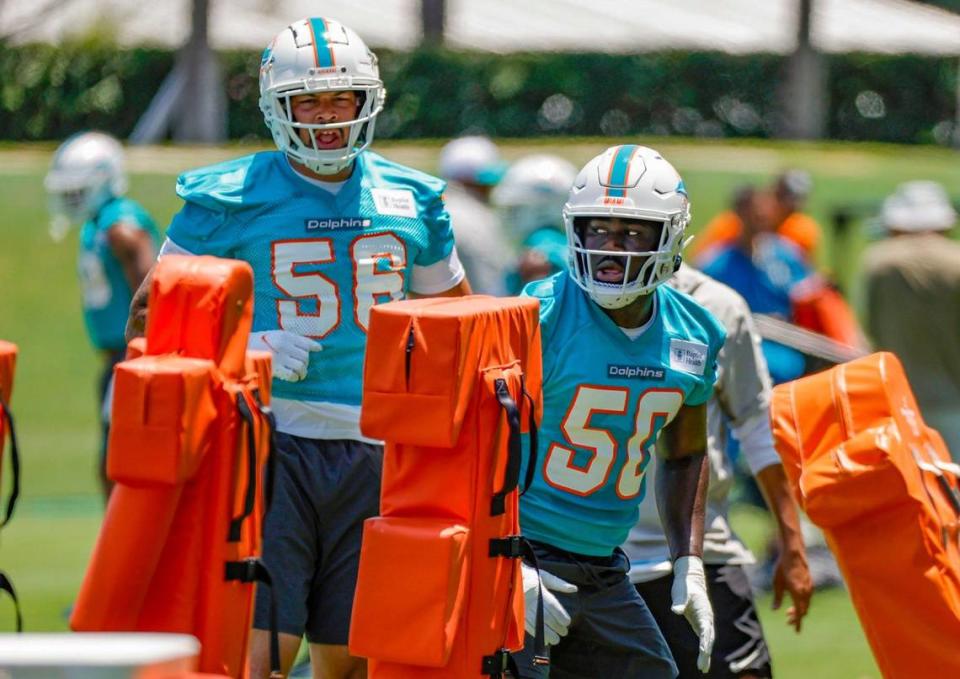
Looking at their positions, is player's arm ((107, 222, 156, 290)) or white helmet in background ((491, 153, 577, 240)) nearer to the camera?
white helmet in background ((491, 153, 577, 240))

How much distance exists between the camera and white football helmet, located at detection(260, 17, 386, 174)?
5359 millimetres

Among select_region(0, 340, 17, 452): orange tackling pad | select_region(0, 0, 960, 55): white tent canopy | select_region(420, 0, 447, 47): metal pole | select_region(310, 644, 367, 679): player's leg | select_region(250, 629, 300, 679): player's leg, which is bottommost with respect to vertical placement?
select_region(310, 644, 367, 679): player's leg

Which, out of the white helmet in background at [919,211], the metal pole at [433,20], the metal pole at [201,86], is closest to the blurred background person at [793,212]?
the white helmet in background at [919,211]

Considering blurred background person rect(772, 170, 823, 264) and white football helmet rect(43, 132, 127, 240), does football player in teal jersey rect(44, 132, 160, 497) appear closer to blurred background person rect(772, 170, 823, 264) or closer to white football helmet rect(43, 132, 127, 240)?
white football helmet rect(43, 132, 127, 240)

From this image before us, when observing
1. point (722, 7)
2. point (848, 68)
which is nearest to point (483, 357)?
point (848, 68)

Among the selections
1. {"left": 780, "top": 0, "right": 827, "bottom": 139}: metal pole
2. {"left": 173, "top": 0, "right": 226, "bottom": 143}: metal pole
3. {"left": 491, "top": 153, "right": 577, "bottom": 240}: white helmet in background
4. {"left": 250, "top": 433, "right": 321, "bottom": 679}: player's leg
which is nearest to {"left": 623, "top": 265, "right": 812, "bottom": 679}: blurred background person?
{"left": 250, "top": 433, "right": 321, "bottom": 679}: player's leg

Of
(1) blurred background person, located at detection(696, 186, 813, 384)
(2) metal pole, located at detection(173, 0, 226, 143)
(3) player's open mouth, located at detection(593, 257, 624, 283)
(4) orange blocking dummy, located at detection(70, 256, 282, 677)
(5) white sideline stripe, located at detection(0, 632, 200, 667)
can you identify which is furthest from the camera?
(2) metal pole, located at detection(173, 0, 226, 143)

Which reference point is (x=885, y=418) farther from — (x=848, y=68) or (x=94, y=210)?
(x=848, y=68)

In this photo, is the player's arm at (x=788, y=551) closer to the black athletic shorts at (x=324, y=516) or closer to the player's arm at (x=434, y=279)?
the player's arm at (x=434, y=279)

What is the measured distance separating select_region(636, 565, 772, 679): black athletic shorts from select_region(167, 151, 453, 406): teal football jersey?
1.01 m

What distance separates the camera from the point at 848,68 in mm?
24422

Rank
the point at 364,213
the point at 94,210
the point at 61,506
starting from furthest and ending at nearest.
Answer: the point at 61,506, the point at 94,210, the point at 364,213

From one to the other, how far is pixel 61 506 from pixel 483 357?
8.41 m

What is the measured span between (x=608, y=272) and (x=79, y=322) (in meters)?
12.4
